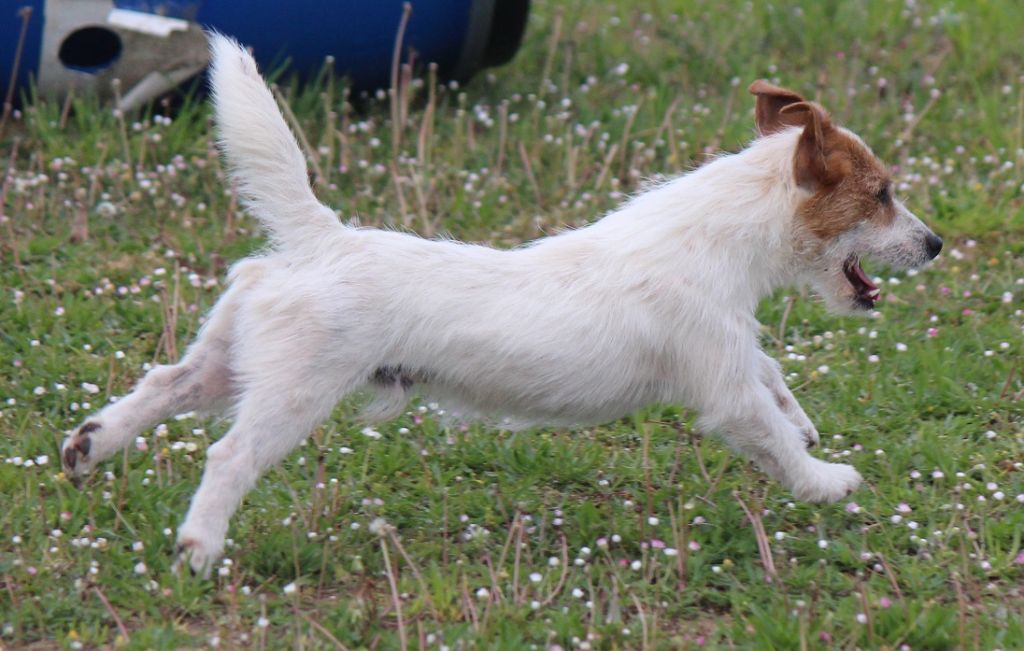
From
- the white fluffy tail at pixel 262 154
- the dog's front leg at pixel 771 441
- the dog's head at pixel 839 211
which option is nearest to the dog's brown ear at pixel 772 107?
the dog's head at pixel 839 211

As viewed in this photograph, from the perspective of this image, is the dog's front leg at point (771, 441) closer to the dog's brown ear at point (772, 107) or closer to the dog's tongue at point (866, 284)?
the dog's tongue at point (866, 284)

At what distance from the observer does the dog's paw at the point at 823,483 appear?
4461mm

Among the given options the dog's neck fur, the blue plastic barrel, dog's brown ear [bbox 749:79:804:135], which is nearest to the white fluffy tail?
the dog's neck fur

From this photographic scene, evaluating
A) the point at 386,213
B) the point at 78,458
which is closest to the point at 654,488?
the point at 78,458

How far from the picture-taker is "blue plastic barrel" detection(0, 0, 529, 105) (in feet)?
22.6

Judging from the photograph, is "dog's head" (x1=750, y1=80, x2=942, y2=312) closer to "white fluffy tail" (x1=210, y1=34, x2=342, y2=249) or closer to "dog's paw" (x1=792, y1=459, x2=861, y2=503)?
"dog's paw" (x1=792, y1=459, x2=861, y2=503)

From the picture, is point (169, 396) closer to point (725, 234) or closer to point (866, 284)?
point (725, 234)

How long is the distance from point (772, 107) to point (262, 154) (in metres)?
1.69

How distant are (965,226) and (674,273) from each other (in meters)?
2.74

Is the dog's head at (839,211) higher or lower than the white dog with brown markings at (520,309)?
higher

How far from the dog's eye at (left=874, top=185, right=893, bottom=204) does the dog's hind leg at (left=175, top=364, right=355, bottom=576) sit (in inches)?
72.3

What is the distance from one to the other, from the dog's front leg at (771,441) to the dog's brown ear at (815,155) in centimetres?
65

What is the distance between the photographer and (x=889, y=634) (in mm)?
3965

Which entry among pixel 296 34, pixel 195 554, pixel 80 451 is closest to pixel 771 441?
pixel 195 554
